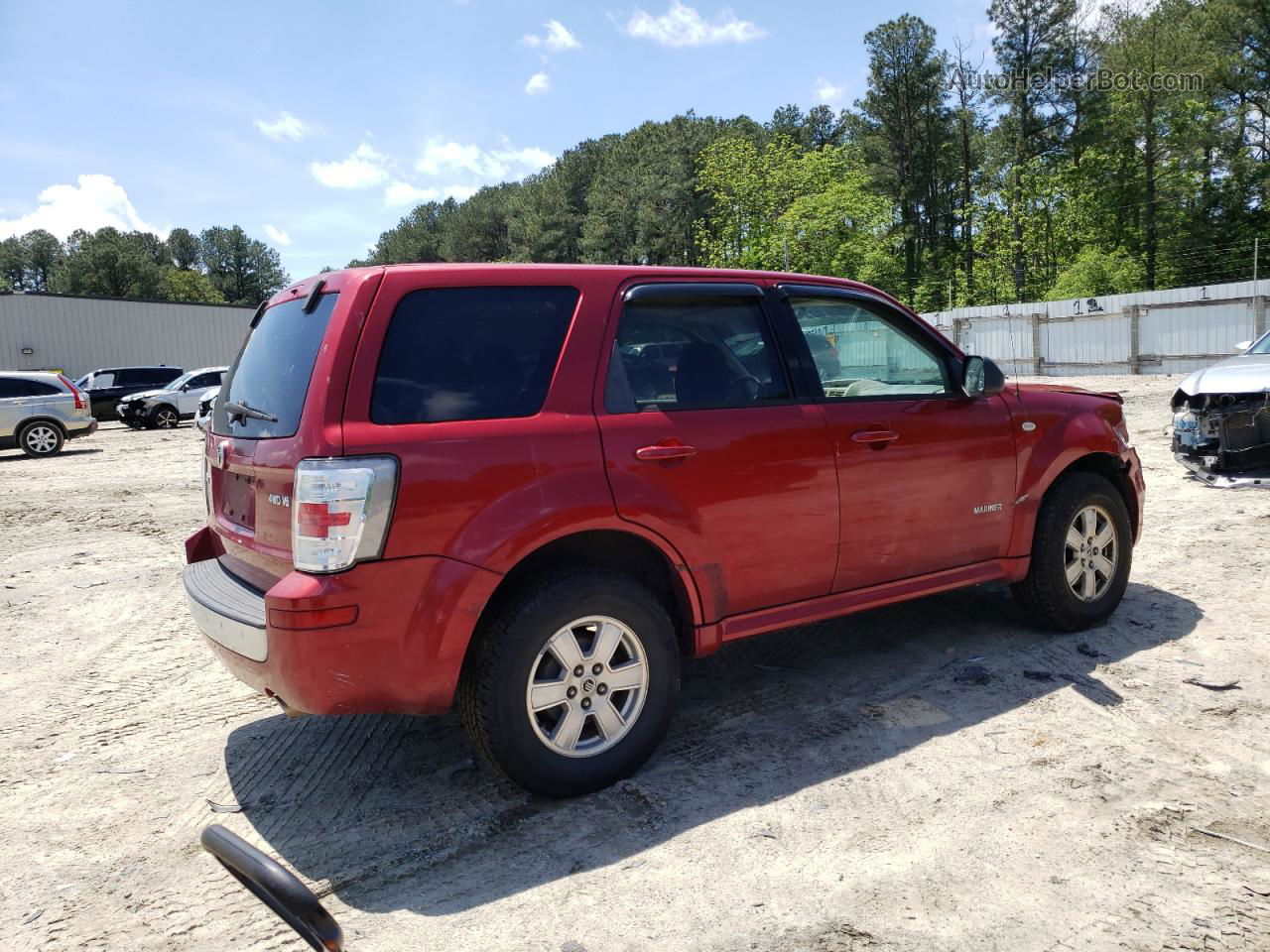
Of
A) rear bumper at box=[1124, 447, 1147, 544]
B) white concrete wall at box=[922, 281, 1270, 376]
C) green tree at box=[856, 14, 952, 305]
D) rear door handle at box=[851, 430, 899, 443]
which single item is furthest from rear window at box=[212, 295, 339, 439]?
green tree at box=[856, 14, 952, 305]

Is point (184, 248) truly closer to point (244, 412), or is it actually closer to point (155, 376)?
point (155, 376)

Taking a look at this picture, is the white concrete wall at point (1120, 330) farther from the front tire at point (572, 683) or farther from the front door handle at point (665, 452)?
the front tire at point (572, 683)

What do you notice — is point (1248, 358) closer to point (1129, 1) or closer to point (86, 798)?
point (86, 798)

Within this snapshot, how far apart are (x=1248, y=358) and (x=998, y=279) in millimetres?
54057

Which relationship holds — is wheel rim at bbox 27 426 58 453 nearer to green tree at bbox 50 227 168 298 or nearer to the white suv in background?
the white suv in background

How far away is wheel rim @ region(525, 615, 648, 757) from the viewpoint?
10.7 ft

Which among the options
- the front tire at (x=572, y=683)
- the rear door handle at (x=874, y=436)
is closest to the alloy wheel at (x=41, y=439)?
the front tire at (x=572, y=683)

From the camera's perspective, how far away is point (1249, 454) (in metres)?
9.02

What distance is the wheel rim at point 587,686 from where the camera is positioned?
3.27 metres

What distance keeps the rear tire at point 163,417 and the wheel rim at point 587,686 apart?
25680mm

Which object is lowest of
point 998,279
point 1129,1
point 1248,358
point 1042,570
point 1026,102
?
point 1042,570

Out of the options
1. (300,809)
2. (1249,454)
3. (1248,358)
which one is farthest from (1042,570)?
(1248,358)

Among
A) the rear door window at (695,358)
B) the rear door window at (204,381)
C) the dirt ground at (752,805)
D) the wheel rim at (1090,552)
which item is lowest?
the dirt ground at (752,805)

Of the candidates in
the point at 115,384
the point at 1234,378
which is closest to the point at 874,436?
the point at 1234,378
